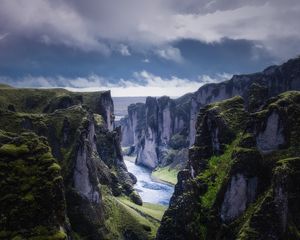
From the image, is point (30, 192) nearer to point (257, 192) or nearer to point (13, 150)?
point (13, 150)

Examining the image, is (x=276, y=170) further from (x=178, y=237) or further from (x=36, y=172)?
(x=36, y=172)

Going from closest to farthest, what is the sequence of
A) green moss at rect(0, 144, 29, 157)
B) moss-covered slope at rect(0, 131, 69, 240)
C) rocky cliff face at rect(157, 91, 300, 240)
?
moss-covered slope at rect(0, 131, 69, 240) → rocky cliff face at rect(157, 91, 300, 240) → green moss at rect(0, 144, 29, 157)

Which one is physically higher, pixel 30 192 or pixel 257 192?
pixel 257 192

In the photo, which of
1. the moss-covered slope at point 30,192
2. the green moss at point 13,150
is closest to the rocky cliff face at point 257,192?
the moss-covered slope at point 30,192

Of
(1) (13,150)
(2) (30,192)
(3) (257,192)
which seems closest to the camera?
(2) (30,192)

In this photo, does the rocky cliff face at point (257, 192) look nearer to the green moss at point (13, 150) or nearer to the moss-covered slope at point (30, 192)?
the moss-covered slope at point (30, 192)

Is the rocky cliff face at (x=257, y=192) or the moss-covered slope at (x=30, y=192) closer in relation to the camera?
the moss-covered slope at (x=30, y=192)

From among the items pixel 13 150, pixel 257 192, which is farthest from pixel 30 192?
pixel 257 192

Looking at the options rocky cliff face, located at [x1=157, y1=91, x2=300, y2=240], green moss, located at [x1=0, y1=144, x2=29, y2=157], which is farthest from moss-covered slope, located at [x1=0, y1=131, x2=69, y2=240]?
rocky cliff face, located at [x1=157, y1=91, x2=300, y2=240]

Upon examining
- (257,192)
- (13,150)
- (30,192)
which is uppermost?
(13,150)

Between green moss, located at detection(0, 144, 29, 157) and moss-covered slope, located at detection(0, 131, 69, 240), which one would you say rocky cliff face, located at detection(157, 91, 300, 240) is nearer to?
moss-covered slope, located at detection(0, 131, 69, 240)

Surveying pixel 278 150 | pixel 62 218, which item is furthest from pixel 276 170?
pixel 62 218
